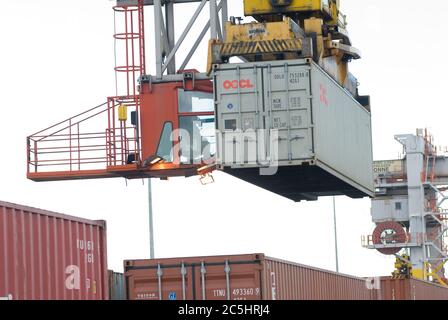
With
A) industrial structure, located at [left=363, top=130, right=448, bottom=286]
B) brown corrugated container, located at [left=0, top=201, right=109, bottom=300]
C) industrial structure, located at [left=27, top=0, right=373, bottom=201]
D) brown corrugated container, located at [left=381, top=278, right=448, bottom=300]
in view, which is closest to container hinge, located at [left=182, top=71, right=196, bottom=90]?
industrial structure, located at [left=27, top=0, right=373, bottom=201]

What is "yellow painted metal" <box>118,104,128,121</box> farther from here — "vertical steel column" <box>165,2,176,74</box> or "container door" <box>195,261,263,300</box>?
"container door" <box>195,261,263,300</box>

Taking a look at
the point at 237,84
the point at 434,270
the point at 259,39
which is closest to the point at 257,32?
the point at 259,39

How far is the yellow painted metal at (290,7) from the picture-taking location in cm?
3209

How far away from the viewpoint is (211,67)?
29.7 m

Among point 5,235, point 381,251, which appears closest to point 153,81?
point 5,235

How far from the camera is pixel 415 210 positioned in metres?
70.6

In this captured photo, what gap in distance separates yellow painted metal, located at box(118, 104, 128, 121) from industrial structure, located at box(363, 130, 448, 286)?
38.3m

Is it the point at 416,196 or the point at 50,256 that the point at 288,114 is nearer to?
the point at 50,256

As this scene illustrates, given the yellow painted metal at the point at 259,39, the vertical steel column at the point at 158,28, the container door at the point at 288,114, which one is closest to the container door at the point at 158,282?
the container door at the point at 288,114

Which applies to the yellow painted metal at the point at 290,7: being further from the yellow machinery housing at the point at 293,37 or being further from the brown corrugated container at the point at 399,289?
the brown corrugated container at the point at 399,289

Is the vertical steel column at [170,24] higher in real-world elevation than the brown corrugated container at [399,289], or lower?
higher

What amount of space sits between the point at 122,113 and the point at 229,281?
10476 mm

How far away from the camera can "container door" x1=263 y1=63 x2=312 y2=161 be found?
95.4ft

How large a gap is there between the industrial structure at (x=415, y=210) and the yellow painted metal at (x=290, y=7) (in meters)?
36.4
